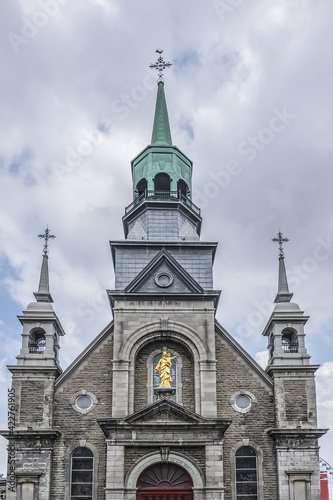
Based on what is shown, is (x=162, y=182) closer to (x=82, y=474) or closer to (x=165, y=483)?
(x=82, y=474)

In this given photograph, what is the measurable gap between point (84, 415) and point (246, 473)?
285 inches

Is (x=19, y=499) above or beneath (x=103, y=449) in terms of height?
beneath

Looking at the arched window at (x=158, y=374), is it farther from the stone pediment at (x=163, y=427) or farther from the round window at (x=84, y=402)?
the round window at (x=84, y=402)

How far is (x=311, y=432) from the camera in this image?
93.0ft

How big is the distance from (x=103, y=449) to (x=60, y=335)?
623 centimetres

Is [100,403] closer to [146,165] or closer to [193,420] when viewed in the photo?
[193,420]

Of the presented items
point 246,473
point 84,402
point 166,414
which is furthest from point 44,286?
point 246,473

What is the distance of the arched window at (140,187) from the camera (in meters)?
37.2

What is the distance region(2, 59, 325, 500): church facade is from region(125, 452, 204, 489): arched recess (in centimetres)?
4

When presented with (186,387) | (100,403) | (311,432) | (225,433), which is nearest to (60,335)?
(100,403)

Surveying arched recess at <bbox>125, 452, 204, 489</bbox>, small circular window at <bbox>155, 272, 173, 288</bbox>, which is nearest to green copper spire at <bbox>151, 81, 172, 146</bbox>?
small circular window at <bbox>155, 272, 173, 288</bbox>

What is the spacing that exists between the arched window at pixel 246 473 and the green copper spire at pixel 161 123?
1782 centimetres

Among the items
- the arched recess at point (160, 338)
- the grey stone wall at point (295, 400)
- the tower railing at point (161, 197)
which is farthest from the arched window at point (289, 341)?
the tower railing at point (161, 197)

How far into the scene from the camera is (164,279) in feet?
103
